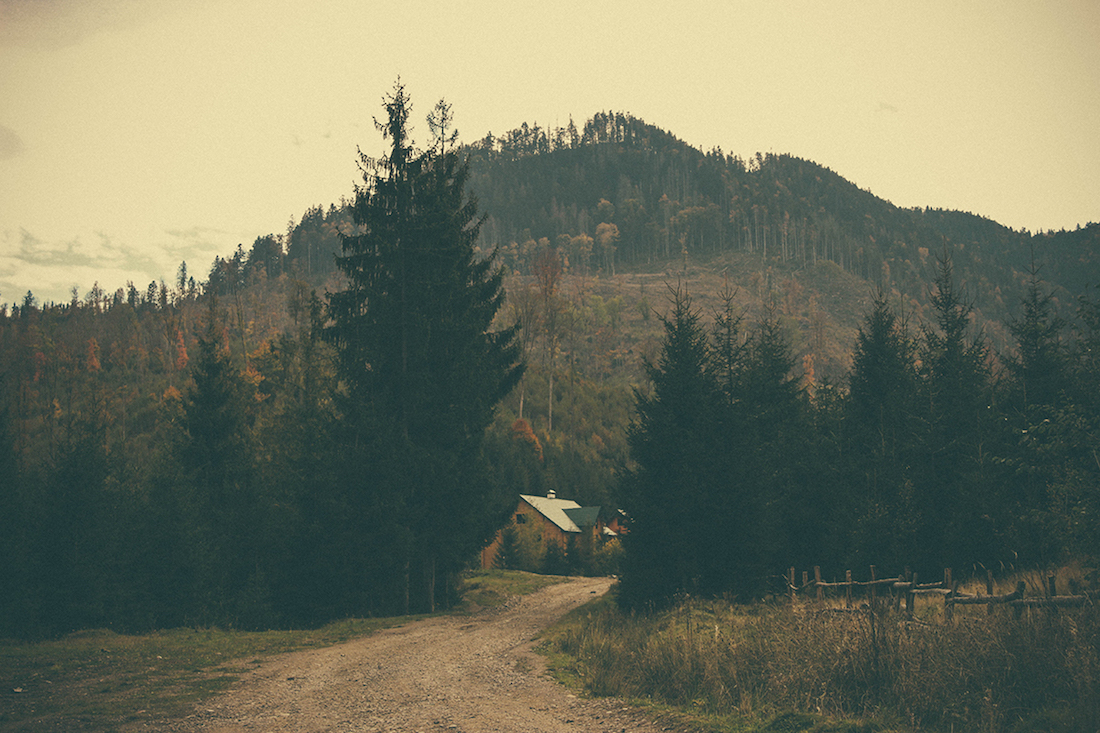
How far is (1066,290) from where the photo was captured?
189375mm

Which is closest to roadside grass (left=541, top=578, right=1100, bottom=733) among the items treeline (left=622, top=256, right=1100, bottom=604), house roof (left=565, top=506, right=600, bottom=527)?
treeline (left=622, top=256, right=1100, bottom=604)

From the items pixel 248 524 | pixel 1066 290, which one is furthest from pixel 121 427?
pixel 1066 290

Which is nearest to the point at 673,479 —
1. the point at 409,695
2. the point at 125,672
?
the point at 409,695

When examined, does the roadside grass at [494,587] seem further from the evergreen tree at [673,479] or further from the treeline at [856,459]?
the treeline at [856,459]

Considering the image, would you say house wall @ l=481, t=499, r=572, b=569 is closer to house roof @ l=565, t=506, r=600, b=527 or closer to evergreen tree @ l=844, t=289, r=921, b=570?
house roof @ l=565, t=506, r=600, b=527

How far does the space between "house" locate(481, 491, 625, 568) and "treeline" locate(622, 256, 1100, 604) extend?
71.6 feet

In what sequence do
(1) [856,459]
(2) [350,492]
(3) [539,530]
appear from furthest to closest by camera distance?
(3) [539,530] < (1) [856,459] < (2) [350,492]

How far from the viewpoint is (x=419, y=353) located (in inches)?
930

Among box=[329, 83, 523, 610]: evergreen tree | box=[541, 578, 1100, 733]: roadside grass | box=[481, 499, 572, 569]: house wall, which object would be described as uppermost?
box=[329, 83, 523, 610]: evergreen tree

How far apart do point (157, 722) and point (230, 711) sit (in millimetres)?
1041

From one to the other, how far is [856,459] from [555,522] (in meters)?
33.8

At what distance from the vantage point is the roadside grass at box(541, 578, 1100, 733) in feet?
25.8

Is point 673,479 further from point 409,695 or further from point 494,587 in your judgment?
point 494,587

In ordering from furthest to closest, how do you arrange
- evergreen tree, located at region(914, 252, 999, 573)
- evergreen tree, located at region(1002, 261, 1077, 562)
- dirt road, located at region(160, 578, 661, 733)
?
1. evergreen tree, located at region(914, 252, 999, 573)
2. evergreen tree, located at region(1002, 261, 1077, 562)
3. dirt road, located at region(160, 578, 661, 733)
